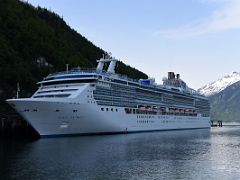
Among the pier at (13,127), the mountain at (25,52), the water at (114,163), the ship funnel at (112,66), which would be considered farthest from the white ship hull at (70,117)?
the mountain at (25,52)

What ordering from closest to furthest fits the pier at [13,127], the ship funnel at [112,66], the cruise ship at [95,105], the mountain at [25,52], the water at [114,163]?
the water at [114,163]
the cruise ship at [95,105]
the pier at [13,127]
the ship funnel at [112,66]
the mountain at [25,52]

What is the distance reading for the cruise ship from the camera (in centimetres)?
8819

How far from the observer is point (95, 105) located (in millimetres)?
96562

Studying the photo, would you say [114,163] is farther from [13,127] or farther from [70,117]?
[13,127]

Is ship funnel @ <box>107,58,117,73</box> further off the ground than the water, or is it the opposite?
ship funnel @ <box>107,58,117,73</box>

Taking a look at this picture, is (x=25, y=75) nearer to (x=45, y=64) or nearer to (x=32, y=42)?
(x=45, y=64)

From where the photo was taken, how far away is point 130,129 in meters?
112

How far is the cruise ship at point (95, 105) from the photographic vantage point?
88188 millimetres

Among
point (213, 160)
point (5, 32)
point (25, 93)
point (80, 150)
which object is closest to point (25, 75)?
point (25, 93)

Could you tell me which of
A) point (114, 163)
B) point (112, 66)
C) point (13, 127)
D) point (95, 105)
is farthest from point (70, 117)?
point (114, 163)

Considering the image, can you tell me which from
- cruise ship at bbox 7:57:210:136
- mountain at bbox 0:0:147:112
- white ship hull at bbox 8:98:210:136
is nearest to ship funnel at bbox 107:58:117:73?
cruise ship at bbox 7:57:210:136

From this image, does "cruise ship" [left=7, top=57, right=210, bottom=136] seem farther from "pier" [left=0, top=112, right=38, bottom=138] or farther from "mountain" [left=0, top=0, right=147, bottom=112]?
"mountain" [left=0, top=0, right=147, bottom=112]

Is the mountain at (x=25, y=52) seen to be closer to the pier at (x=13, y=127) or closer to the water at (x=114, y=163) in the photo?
the pier at (x=13, y=127)

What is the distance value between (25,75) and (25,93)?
7545 mm
